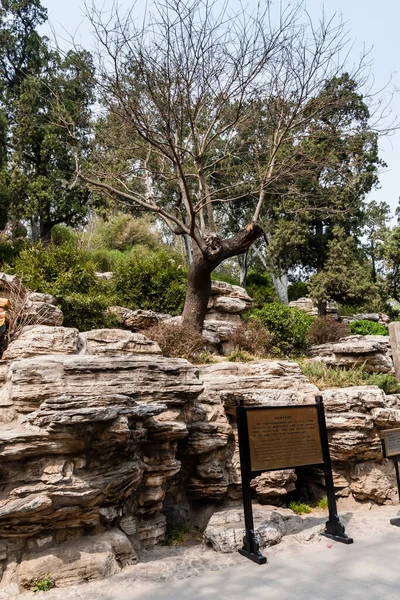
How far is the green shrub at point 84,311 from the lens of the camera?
32.4 feet

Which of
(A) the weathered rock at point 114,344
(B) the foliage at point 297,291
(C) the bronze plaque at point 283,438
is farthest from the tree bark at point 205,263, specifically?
(B) the foliage at point 297,291

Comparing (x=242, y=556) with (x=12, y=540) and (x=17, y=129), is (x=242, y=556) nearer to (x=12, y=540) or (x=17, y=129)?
(x=12, y=540)

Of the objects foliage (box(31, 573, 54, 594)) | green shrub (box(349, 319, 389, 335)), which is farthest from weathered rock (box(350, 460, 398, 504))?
green shrub (box(349, 319, 389, 335))

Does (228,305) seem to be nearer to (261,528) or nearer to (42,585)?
(261,528)

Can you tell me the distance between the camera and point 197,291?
35.0 ft

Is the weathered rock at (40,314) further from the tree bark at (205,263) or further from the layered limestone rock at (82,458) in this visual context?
the tree bark at (205,263)

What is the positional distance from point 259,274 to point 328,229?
5.46 metres

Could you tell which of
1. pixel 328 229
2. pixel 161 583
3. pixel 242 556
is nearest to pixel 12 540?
Result: pixel 161 583

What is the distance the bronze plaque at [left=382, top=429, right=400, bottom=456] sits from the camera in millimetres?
6410

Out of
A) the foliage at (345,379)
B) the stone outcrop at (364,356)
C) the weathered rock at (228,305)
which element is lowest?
the foliage at (345,379)

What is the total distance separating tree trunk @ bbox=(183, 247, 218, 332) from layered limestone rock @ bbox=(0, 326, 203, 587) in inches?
178

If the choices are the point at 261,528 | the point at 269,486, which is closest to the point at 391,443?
the point at 269,486

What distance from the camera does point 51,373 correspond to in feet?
16.7

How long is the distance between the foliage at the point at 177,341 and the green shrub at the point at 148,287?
10.1ft
